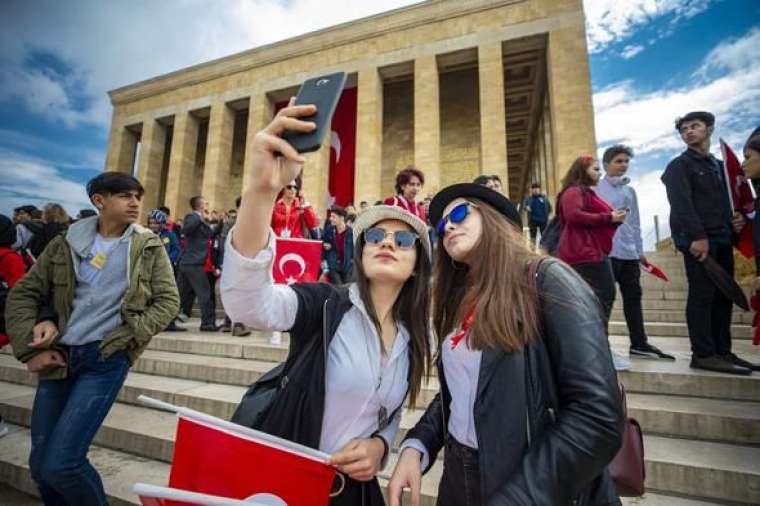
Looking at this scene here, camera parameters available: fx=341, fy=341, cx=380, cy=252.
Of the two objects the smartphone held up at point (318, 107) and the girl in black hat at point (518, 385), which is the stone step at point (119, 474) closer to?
the girl in black hat at point (518, 385)

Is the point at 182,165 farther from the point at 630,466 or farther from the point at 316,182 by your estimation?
the point at 630,466

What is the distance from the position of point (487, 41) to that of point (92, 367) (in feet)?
57.1

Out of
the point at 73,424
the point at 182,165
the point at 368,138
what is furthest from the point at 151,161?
the point at 73,424

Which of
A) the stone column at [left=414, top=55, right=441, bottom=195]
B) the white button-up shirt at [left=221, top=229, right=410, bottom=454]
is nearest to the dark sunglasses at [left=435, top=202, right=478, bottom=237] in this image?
the white button-up shirt at [left=221, top=229, right=410, bottom=454]

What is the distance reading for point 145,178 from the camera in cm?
2122

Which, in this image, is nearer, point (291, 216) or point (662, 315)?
point (291, 216)

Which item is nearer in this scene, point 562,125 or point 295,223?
point 295,223

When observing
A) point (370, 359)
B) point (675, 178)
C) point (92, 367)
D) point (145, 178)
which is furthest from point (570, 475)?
point (145, 178)

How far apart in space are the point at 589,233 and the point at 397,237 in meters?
2.71

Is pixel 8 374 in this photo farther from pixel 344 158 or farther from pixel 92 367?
pixel 344 158

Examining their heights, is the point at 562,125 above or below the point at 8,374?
above

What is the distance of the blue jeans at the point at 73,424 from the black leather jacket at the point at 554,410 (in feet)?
6.94

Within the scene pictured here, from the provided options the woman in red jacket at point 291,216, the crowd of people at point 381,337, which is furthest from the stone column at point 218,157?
the crowd of people at point 381,337

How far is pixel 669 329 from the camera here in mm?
4914
